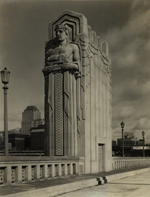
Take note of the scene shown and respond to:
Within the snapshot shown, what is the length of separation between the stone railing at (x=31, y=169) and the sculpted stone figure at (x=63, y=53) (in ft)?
23.0

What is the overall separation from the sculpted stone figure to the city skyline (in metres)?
2.21

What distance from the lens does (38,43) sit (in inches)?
1190

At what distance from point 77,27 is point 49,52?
3015mm

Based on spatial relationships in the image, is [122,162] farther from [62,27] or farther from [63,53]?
[62,27]

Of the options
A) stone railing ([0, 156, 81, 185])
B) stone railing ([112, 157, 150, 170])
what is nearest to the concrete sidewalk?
stone railing ([0, 156, 81, 185])

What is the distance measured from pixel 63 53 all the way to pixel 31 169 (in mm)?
10352

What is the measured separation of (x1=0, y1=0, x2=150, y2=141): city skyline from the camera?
22047 mm

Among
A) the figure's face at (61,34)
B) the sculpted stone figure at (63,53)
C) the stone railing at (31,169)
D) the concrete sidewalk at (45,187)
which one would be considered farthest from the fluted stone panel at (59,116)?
the concrete sidewalk at (45,187)

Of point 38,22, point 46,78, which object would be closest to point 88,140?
point 46,78

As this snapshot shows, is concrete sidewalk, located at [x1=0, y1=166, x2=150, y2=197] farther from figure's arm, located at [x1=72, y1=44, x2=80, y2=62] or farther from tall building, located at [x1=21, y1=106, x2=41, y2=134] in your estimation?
tall building, located at [x1=21, y1=106, x2=41, y2=134]

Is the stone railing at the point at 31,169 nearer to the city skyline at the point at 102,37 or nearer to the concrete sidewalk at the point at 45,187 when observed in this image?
the concrete sidewalk at the point at 45,187

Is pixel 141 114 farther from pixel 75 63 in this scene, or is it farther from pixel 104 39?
pixel 75 63

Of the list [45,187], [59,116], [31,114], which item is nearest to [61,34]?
[59,116]

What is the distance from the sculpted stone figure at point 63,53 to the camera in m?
23.7
